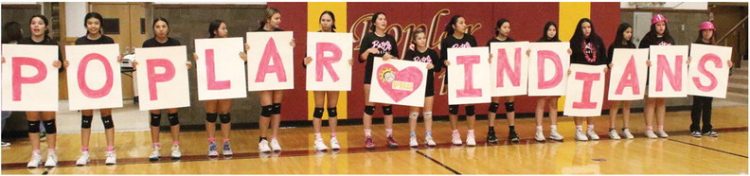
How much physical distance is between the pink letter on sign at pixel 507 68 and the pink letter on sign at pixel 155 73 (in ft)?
8.17

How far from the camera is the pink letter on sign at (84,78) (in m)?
4.30

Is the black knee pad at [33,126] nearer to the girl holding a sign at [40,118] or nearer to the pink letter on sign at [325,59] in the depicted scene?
the girl holding a sign at [40,118]

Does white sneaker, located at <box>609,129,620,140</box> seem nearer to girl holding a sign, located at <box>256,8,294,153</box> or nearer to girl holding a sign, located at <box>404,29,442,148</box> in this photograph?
girl holding a sign, located at <box>404,29,442,148</box>

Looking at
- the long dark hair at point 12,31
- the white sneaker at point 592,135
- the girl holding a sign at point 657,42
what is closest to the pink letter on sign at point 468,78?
the white sneaker at point 592,135

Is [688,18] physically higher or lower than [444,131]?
higher

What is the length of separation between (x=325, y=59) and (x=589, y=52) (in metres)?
2.19

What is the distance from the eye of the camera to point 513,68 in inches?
202

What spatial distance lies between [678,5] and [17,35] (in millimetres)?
7374

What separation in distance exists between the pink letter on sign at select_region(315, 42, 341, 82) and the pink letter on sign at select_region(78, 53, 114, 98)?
56.8 inches

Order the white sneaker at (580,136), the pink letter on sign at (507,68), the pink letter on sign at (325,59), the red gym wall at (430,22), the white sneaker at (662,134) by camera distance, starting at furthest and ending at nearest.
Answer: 1. the red gym wall at (430,22)
2. the white sneaker at (662,134)
3. the white sneaker at (580,136)
4. the pink letter on sign at (507,68)
5. the pink letter on sign at (325,59)

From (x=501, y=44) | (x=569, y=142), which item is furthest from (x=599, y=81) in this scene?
(x=501, y=44)

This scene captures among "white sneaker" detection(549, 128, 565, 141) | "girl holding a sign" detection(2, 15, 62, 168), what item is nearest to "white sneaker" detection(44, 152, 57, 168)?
"girl holding a sign" detection(2, 15, 62, 168)

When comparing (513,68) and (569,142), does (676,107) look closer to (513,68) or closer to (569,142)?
(569,142)

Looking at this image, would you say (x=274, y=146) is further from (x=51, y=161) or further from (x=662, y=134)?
(x=662, y=134)
